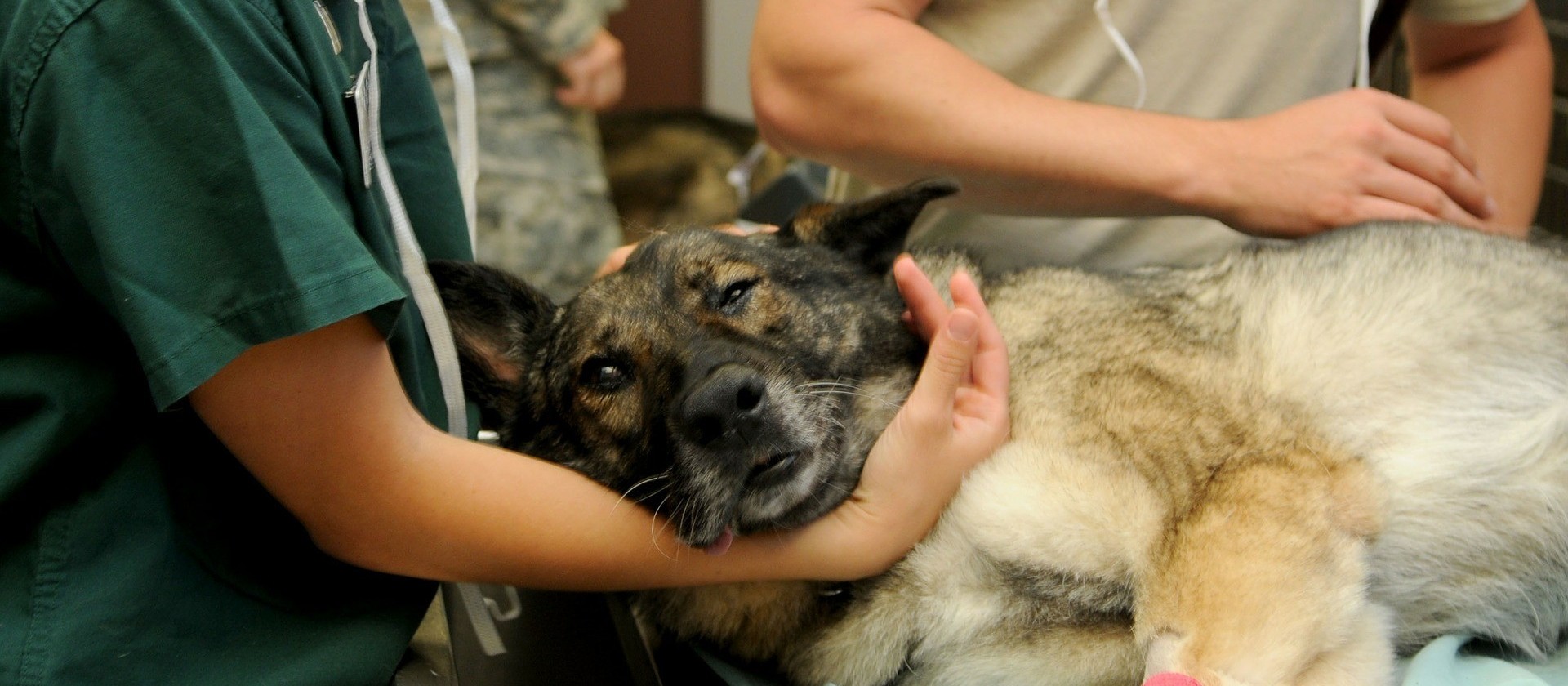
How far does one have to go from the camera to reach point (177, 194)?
1.04 metres

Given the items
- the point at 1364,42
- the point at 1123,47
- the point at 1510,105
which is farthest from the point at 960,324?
the point at 1510,105

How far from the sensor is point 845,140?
79.5 inches

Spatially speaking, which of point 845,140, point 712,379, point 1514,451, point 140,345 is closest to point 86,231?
point 140,345

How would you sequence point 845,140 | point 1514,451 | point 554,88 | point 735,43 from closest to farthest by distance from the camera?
point 1514,451 → point 845,140 → point 554,88 → point 735,43

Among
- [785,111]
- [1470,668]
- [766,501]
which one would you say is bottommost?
[1470,668]

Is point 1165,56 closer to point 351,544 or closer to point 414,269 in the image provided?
point 414,269

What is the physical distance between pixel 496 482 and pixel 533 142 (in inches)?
107

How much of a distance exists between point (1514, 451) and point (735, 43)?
5689mm

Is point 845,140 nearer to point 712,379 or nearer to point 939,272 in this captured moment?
point 939,272

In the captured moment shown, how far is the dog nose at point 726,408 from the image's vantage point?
4.93ft

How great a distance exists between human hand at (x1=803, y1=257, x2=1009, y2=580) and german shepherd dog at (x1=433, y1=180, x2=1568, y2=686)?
4cm

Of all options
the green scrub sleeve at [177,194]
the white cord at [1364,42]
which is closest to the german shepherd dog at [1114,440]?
the white cord at [1364,42]

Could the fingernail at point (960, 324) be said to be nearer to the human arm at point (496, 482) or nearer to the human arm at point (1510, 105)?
the human arm at point (496, 482)

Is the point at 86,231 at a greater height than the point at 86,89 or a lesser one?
lesser
